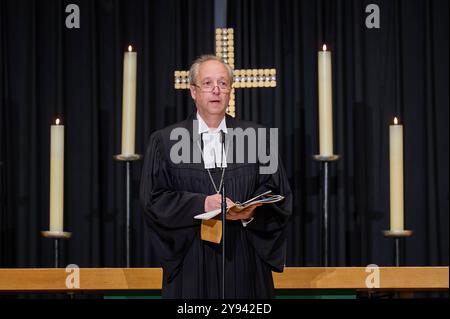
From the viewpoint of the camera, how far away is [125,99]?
5223mm

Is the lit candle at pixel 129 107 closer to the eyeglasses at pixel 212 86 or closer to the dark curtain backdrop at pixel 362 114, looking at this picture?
the eyeglasses at pixel 212 86

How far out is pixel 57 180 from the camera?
205 inches

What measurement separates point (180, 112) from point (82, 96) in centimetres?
70

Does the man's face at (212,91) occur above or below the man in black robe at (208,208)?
above

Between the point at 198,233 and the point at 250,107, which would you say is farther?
the point at 250,107

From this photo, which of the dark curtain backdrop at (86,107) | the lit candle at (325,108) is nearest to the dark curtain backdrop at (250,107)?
the dark curtain backdrop at (86,107)

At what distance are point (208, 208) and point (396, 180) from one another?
132cm

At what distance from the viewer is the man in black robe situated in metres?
4.50

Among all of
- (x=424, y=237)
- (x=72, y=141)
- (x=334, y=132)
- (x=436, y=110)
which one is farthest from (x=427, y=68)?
(x=72, y=141)

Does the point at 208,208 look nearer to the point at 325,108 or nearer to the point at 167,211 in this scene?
the point at 167,211

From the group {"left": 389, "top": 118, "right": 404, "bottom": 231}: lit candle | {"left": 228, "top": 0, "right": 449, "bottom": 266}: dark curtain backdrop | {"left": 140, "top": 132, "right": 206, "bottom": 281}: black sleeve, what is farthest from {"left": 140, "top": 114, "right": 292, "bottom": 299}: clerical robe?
{"left": 228, "top": 0, "right": 449, "bottom": 266}: dark curtain backdrop

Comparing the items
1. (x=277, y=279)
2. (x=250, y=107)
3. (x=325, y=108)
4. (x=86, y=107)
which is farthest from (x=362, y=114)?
(x=86, y=107)

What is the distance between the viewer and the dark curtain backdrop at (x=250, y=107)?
19.6 feet

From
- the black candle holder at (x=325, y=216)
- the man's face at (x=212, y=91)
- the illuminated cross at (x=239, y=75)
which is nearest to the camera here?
the man's face at (x=212, y=91)
